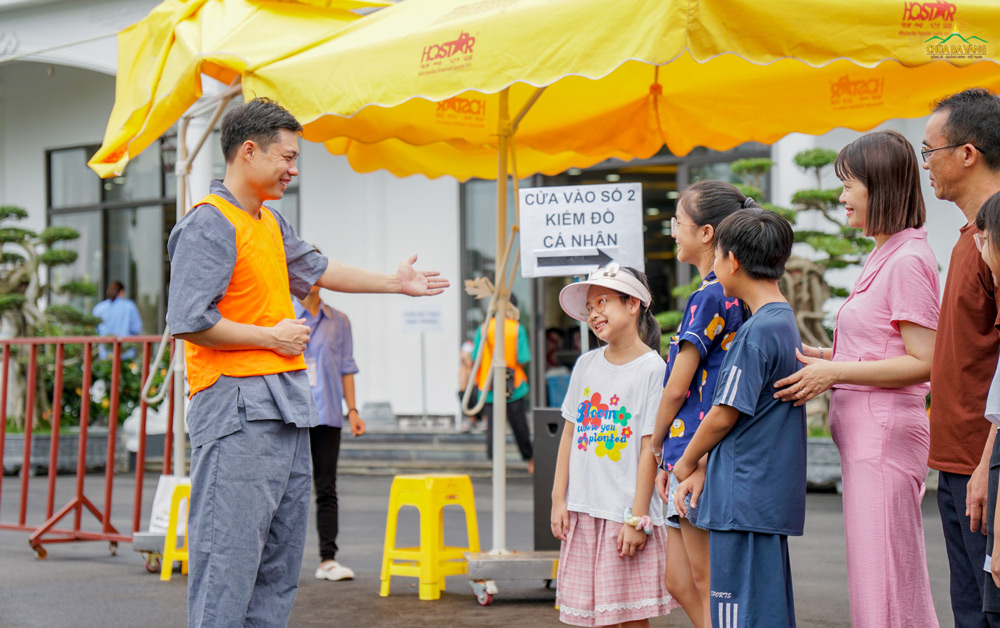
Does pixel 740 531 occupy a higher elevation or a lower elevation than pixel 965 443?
lower

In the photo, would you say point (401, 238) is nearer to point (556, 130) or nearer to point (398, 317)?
point (398, 317)

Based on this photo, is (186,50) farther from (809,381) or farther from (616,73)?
(809,381)

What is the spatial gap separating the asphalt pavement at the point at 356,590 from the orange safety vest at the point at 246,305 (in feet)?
7.04

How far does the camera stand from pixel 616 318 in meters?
4.13

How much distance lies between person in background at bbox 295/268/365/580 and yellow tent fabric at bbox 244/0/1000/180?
109 centimetres

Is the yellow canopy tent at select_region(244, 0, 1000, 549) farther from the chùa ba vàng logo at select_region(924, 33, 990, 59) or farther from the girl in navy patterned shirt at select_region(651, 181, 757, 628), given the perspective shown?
the girl in navy patterned shirt at select_region(651, 181, 757, 628)

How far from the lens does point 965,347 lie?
2900mm

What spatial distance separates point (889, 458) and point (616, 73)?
3806 millimetres

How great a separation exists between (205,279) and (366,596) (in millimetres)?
3003

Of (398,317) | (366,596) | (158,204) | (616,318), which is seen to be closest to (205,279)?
(616,318)

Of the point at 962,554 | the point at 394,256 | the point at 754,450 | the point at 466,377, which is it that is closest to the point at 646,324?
the point at 754,450

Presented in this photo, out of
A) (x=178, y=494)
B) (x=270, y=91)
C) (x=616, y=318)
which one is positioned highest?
(x=270, y=91)

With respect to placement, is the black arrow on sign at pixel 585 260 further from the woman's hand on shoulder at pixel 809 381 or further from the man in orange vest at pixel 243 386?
the woman's hand on shoulder at pixel 809 381

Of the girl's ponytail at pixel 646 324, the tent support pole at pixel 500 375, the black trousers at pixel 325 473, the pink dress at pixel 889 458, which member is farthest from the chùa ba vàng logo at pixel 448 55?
the black trousers at pixel 325 473
